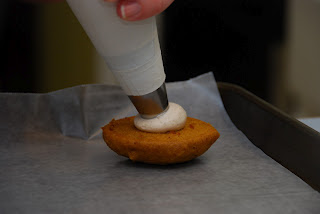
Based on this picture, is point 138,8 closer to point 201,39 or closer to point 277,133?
point 277,133

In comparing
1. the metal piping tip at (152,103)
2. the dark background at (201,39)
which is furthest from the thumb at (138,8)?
the dark background at (201,39)

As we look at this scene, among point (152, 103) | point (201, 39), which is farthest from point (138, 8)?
point (201, 39)

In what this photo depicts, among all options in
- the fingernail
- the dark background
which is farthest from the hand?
the dark background

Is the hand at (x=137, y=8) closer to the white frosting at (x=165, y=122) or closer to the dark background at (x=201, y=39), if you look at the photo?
the white frosting at (x=165, y=122)

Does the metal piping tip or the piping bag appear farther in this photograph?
the metal piping tip

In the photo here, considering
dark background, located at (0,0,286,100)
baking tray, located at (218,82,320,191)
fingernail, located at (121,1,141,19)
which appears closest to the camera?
fingernail, located at (121,1,141,19)

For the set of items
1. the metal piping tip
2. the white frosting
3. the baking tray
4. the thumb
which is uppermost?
the thumb

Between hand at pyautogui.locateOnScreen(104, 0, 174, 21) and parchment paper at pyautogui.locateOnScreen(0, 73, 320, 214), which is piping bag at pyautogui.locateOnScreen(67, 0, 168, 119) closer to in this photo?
hand at pyautogui.locateOnScreen(104, 0, 174, 21)

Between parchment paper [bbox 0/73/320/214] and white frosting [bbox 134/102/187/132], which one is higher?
white frosting [bbox 134/102/187/132]

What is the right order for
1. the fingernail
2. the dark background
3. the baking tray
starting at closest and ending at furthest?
the fingernail < the baking tray < the dark background
